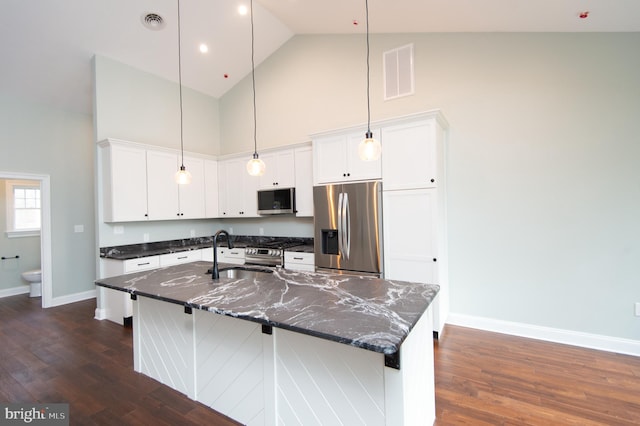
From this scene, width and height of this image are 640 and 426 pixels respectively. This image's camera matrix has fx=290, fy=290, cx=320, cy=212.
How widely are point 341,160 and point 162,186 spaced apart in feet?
8.92

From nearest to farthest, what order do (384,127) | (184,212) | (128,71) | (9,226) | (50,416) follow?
1. (50,416)
2. (384,127)
3. (128,71)
4. (184,212)
5. (9,226)

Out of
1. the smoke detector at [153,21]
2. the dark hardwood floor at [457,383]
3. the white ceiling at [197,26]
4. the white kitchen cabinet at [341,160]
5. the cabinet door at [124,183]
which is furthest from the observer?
the cabinet door at [124,183]

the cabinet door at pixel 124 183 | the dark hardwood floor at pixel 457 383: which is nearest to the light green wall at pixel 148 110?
the cabinet door at pixel 124 183

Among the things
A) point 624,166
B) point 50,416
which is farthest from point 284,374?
point 624,166

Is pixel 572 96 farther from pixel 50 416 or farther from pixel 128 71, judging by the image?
pixel 128 71

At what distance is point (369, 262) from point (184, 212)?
121 inches

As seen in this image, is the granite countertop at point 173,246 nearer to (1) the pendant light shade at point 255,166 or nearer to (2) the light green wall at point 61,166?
(2) the light green wall at point 61,166

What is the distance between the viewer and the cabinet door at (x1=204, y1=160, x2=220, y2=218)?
4.98 m

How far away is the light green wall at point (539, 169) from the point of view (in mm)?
2768

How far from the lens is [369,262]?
3.34 metres

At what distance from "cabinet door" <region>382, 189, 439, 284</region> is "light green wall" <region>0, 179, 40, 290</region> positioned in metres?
6.48

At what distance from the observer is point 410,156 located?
3.17 meters

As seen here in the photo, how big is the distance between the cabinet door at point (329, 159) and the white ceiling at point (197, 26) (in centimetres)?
153

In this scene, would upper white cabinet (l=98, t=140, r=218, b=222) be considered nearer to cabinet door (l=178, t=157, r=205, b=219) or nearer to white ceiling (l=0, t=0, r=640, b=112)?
cabinet door (l=178, t=157, r=205, b=219)
